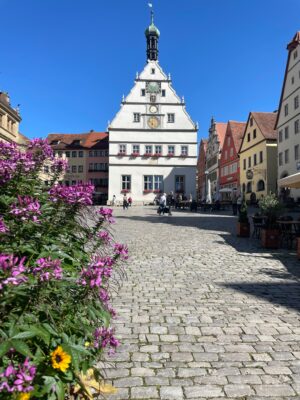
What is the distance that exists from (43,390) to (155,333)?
2290 mm

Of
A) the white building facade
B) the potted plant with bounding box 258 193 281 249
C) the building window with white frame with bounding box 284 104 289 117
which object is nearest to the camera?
the potted plant with bounding box 258 193 281 249

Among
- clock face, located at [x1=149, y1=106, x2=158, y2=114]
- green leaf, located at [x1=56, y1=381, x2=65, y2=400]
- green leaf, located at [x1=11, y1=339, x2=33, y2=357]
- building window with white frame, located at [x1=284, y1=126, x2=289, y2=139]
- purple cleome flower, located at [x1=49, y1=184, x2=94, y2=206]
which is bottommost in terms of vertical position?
green leaf, located at [x1=56, y1=381, x2=65, y2=400]

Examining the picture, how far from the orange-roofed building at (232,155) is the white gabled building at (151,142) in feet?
32.3

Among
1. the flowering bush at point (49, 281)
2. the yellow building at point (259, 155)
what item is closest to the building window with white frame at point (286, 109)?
the yellow building at point (259, 155)

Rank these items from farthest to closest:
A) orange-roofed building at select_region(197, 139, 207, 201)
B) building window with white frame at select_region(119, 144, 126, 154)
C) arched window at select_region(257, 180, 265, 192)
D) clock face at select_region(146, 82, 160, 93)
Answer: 1. orange-roofed building at select_region(197, 139, 207, 201)
2. building window with white frame at select_region(119, 144, 126, 154)
3. clock face at select_region(146, 82, 160, 93)
4. arched window at select_region(257, 180, 265, 192)

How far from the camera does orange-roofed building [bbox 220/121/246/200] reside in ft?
169

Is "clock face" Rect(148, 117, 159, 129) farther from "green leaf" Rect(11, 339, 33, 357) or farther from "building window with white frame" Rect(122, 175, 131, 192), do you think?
"green leaf" Rect(11, 339, 33, 357)

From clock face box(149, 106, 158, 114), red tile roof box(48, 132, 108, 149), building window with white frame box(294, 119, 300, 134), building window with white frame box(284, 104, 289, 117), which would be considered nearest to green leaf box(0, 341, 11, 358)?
building window with white frame box(294, 119, 300, 134)

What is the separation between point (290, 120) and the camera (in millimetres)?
34750

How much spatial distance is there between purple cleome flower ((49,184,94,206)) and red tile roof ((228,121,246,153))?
50027 mm

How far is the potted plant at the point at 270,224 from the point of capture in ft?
33.7

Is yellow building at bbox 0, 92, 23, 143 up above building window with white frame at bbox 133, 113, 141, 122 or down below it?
below

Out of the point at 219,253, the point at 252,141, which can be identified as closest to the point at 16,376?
the point at 219,253

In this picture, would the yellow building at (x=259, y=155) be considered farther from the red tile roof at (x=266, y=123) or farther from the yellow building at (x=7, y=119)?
the yellow building at (x=7, y=119)
